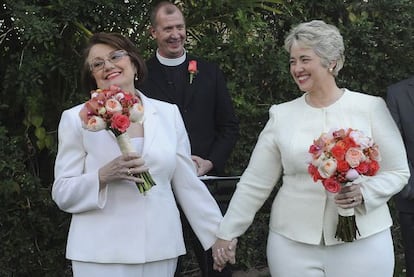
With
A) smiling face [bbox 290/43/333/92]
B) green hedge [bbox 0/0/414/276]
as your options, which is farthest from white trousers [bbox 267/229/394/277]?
green hedge [bbox 0/0/414/276]

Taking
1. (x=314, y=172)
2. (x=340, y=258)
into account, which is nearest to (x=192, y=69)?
(x=314, y=172)

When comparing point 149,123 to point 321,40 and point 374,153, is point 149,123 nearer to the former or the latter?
point 321,40

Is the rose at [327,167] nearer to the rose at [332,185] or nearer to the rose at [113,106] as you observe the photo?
the rose at [332,185]

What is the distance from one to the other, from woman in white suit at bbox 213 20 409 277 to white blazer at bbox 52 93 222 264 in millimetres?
599

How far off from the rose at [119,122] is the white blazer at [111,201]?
0.28m

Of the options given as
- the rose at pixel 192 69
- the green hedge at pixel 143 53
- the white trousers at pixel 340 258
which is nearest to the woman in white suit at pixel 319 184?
the white trousers at pixel 340 258

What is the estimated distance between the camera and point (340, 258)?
368cm

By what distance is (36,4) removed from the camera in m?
5.39

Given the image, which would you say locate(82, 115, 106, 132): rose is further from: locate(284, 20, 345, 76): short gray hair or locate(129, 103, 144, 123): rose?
locate(284, 20, 345, 76): short gray hair

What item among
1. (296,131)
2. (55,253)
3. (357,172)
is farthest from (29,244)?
(357,172)

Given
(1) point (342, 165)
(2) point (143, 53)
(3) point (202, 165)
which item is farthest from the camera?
(2) point (143, 53)

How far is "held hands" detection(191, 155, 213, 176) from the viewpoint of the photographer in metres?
4.89

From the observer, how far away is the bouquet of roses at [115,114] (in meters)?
3.42

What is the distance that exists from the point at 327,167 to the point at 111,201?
1.10 metres
